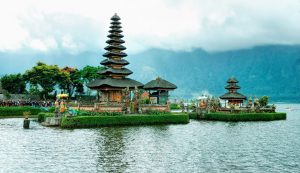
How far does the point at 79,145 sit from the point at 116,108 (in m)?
24.5

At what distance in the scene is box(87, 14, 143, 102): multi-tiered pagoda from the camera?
64500mm

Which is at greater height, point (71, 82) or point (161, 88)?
point (71, 82)

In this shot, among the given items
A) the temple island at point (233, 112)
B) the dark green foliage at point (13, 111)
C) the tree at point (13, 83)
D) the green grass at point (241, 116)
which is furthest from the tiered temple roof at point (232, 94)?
the tree at point (13, 83)

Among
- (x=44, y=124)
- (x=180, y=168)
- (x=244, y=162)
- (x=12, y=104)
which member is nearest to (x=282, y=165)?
(x=244, y=162)

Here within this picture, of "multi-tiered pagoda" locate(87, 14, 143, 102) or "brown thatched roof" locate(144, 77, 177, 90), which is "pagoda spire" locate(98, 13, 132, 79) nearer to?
"multi-tiered pagoda" locate(87, 14, 143, 102)

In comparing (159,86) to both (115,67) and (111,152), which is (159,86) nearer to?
(115,67)

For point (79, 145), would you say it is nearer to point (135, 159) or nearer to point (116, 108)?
point (135, 159)

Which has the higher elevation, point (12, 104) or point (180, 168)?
point (12, 104)

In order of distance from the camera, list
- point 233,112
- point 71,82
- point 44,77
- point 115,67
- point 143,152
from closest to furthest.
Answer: point 143,152
point 233,112
point 115,67
point 44,77
point 71,82

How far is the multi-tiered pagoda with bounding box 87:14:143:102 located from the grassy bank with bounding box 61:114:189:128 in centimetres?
1362

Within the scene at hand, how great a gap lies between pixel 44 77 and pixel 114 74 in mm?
31499

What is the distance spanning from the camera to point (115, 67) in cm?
6862

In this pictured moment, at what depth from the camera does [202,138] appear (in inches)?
1479

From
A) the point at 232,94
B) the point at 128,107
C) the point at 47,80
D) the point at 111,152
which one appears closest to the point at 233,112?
the point at 232,94
